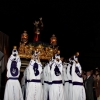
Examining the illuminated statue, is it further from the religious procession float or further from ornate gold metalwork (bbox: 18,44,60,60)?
ornate gold metalwork (bbox: 18,44,60,60)

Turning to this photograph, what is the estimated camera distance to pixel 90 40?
589 inches

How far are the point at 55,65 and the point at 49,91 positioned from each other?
3.41ft

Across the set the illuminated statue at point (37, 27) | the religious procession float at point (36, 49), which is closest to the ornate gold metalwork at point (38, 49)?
the religious procession float at point (36, 49)

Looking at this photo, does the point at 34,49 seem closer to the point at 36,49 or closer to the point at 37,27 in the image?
the point at 36,49

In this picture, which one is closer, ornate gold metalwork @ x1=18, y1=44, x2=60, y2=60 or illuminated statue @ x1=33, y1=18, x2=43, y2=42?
ornate gold metalwork @ x1=18, y1=44, x2=60, y2=60

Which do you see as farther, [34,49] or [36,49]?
[34,49]

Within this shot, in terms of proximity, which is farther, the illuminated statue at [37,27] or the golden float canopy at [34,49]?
the illuminated statue at [37,27]

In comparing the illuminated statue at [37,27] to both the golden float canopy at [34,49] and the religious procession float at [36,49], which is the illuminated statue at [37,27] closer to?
the religious procession float at [36,49]

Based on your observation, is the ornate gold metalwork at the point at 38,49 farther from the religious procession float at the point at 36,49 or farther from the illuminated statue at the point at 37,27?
the illuminated statue at the point at 37,27

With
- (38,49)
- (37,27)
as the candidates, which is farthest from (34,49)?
(37,27)

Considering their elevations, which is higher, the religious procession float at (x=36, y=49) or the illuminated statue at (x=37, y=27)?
the illuminated statue at (x=37, y=27)

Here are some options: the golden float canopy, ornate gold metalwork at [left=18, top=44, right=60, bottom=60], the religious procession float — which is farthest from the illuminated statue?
ornate gold metalwork at [left=18, top=44, right=60, bottom=60]

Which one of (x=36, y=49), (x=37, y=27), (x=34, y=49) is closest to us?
(x=36, y=49)

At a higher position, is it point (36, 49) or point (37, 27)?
point (37, 27)
